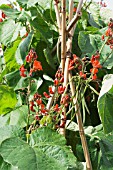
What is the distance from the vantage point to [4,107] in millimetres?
1356

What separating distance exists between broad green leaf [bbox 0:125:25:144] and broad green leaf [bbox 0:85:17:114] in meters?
0.34

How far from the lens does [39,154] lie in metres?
0.94

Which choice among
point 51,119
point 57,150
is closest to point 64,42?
point 51,119

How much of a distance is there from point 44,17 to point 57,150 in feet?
2.10

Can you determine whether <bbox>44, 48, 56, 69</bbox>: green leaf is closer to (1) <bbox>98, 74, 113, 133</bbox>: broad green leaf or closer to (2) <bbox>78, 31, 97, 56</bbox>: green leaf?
(2) <bbox>78, 31, 97, 56</bbox>: green leaf

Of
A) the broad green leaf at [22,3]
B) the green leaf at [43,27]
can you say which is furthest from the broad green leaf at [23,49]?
the broad green leaf at [22,3]

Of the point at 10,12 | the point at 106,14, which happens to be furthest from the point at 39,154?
the point at 106,14

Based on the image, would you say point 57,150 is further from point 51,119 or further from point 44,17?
point 44,17

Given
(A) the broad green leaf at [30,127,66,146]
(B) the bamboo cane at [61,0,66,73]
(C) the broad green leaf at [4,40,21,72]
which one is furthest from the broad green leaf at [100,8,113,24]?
(A) the broad green leaf at [30,127,66,146]

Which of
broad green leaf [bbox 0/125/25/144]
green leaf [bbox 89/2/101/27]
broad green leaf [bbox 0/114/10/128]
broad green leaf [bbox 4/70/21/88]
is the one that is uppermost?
green leaf [bbox 89/2/101/27]

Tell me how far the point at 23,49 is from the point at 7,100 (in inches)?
7.0

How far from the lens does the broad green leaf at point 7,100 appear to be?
1.35 m

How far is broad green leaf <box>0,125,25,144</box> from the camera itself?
1.00 meters

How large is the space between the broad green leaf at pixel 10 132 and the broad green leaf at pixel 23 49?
1.17 ft
